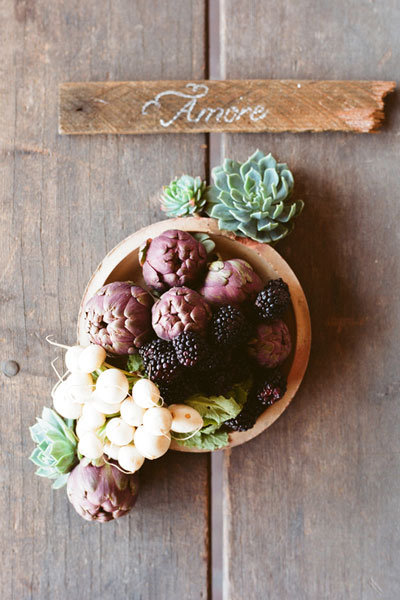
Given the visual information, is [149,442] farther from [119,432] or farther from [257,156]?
[257,156]

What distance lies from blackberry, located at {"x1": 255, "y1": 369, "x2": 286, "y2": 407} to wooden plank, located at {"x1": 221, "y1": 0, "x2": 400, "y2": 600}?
0.16m

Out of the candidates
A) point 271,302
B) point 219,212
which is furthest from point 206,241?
point 271,302

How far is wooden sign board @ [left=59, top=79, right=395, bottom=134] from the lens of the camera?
1.01 metres

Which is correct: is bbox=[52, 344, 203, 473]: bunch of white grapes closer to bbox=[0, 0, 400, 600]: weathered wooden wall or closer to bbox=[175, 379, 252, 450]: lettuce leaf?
bbox=[175, 379, 252, 450]: lettuce leaf

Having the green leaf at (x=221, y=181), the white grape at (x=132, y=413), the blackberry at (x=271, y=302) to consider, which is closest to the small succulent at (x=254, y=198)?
the green leaf at (x=221, y=181)

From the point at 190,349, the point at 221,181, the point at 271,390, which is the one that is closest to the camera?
the point at 190,349

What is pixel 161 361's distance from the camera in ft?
2.52

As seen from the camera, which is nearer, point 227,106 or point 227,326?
point 227,326

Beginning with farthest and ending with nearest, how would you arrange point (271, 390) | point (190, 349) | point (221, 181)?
point (221, 181)
point (271, 390)
point (190, 349)

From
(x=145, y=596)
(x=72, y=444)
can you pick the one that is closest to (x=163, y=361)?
(x=72, y=444)

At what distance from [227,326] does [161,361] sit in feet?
0.36

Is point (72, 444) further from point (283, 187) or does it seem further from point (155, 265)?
point (283, 187)

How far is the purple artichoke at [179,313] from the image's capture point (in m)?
0.77

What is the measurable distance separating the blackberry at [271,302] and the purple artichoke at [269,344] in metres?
0.02
